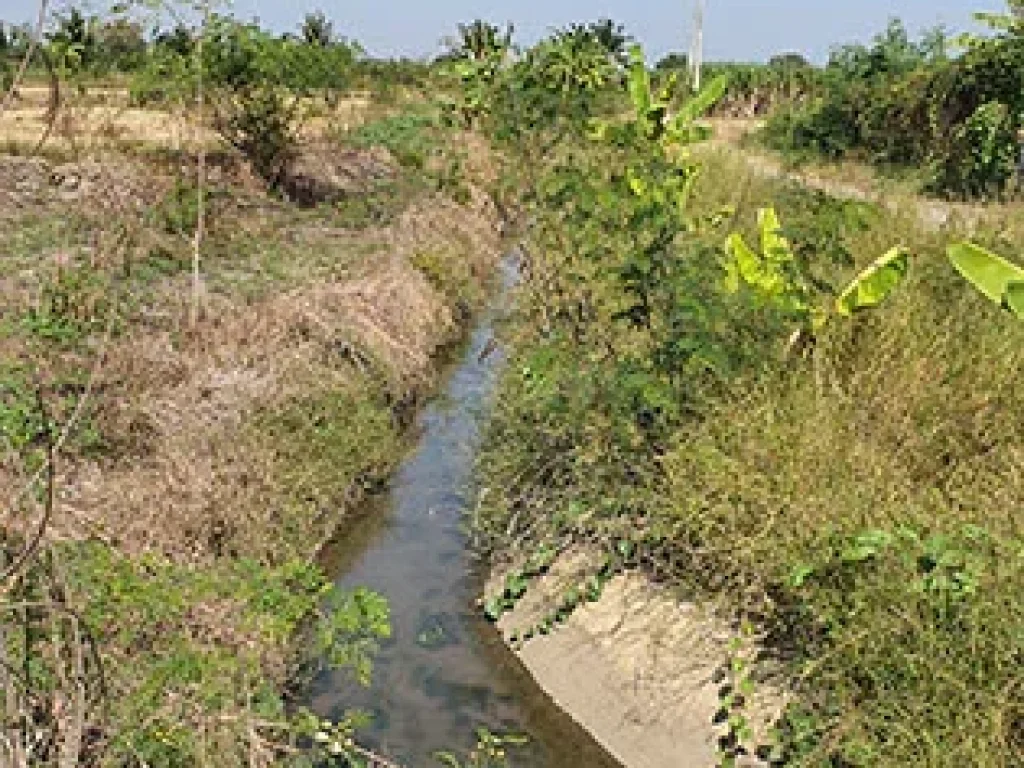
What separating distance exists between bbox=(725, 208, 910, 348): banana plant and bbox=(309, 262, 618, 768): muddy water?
7.33 feet

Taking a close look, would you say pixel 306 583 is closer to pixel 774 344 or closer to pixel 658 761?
pixel 658 761

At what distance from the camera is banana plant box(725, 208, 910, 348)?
546 centimetres

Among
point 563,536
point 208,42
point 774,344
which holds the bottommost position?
point 563,536

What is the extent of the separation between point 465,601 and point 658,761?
6.34ft

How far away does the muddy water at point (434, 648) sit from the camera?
17.6ft

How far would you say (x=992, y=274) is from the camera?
12.9 ft

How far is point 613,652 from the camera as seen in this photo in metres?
5.48

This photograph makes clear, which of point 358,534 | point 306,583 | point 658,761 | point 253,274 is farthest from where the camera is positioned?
point 253,274

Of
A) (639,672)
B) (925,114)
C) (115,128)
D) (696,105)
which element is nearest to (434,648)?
(639,672)

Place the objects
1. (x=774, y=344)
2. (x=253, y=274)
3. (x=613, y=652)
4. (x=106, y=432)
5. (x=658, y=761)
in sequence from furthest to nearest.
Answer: (x=253, y=274)
(x=106, y=432)
(x=774, y=344)
(x=613, y=652)
(x=658, y=761)

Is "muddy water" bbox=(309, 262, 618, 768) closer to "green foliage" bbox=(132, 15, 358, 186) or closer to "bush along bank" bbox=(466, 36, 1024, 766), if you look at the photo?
"bush along bank" bbox=(466, 36, 1024, 766)

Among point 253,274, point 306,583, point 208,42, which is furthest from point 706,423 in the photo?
point 208,42

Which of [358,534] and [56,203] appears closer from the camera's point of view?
[358,534]

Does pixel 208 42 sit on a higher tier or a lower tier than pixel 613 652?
higher
